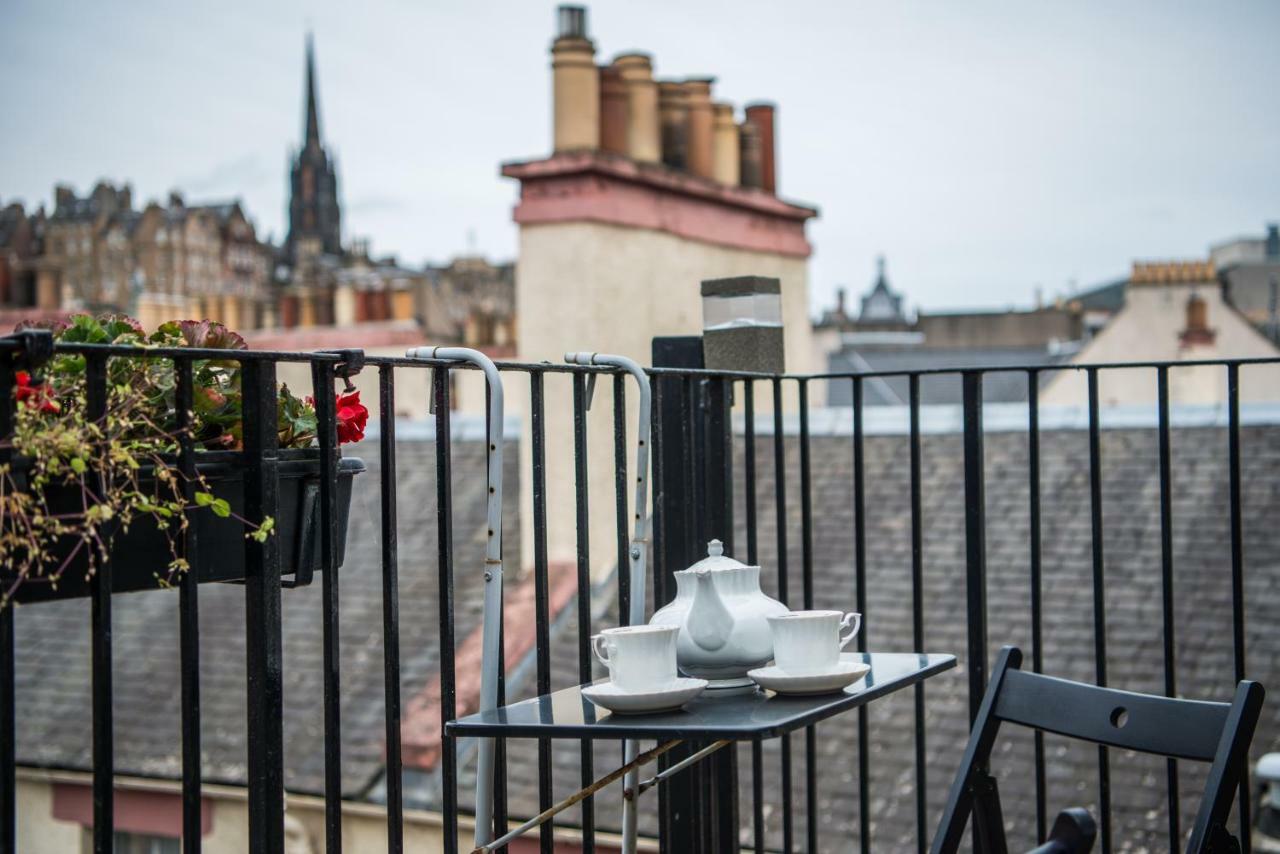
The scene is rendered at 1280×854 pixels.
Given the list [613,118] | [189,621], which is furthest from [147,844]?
[189,621]

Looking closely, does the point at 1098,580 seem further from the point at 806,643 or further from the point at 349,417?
the point at 349,417

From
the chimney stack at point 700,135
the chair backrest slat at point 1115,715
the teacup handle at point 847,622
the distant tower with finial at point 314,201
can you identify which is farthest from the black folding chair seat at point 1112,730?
the distant tower with finial at point 314,201

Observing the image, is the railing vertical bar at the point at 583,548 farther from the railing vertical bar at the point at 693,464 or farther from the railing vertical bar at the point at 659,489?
the railing vertical bar at the point at 693,464

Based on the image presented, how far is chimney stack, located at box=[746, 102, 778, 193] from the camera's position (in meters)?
9.60

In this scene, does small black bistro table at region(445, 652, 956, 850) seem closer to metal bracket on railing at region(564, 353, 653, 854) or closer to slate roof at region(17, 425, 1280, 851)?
metal bracket on railing at region(564, 353, 653, 854)

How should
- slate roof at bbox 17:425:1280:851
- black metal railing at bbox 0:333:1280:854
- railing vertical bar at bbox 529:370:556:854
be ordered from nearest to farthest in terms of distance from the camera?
black metal railing at bbox 0:333:1280:854, railing vertical bar at bbox 529:370:556:854, slate roof at bbox 17:425:1280:851

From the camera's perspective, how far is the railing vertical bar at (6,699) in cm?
133

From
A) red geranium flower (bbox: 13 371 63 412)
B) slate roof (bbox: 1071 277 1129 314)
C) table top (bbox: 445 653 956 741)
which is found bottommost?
table top (bbox: 445 653 956 741)

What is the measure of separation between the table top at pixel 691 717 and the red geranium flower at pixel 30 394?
1.79 feet

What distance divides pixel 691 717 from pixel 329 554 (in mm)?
461

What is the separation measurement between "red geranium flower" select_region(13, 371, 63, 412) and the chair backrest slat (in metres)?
1.28

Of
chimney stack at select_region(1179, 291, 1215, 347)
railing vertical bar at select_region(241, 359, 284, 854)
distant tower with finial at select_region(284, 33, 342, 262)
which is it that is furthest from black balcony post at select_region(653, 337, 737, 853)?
distant tower with finial at select_region(284, 33, 342, 262)

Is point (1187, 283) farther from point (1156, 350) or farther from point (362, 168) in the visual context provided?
point (362, 168)

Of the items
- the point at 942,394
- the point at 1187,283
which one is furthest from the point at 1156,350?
the point at 942,394
